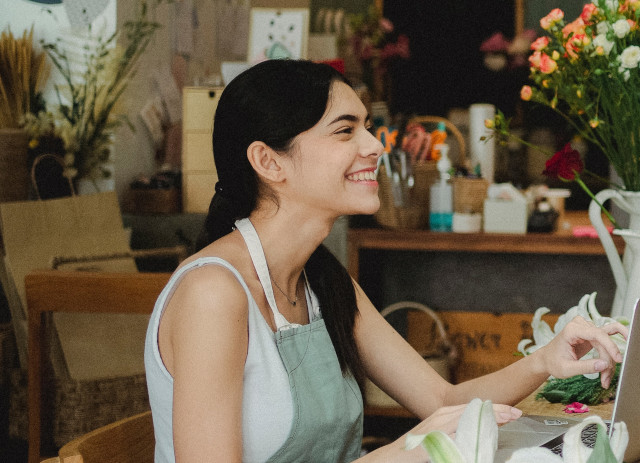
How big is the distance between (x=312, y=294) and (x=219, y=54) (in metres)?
3.40

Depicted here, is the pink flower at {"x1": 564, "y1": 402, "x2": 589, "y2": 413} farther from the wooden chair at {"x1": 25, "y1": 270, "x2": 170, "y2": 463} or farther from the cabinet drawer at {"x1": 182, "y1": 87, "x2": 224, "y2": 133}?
the cabinet drawer at {"x1": 182, "y1": 87, "x2": 224, "y2": 133}

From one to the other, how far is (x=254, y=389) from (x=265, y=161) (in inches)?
16.1

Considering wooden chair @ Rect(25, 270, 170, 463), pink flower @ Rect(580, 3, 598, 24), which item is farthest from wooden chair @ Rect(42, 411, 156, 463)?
pink flower @ Rect(580, 3, 598, 24)

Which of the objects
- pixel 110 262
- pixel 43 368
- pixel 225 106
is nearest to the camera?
pixel 225 106

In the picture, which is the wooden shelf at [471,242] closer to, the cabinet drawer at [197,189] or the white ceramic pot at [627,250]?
the cabinet drawer at [197,189]

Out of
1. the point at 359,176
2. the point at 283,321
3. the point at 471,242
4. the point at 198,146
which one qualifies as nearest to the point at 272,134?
the point at 359,176

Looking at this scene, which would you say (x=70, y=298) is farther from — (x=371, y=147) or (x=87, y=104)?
(x=371, y=147)

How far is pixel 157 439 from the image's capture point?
52.4 inches

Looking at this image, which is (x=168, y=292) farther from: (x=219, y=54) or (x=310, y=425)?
(x=219, y=54)

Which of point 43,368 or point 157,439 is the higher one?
point 157,439

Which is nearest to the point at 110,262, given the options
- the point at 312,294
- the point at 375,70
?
the point at 312,294

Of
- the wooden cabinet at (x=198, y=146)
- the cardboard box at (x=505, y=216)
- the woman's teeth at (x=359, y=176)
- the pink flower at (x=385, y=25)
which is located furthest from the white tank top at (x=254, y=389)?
the pink flower at (x=385, y=25)

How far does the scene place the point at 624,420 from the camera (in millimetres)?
922

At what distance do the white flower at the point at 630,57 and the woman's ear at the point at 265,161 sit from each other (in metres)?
0.68
